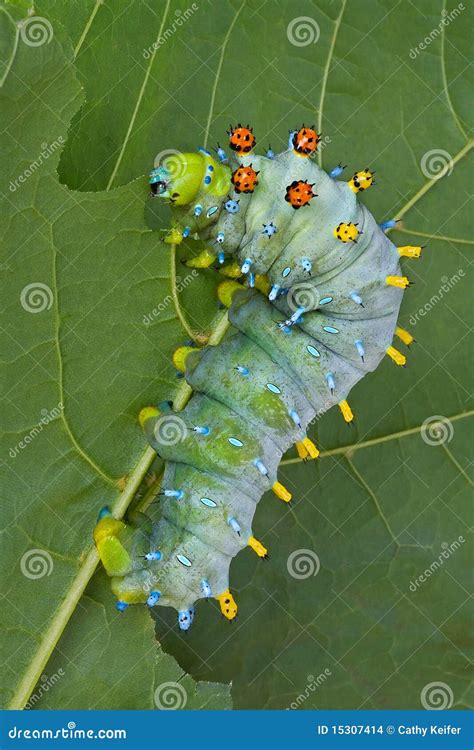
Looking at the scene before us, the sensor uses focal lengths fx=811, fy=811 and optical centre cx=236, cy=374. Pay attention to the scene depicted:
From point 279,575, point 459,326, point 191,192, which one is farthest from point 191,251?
point 279,575

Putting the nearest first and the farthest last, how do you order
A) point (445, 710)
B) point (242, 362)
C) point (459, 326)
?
point (242, 362), point (459, 326), point (445, 710)

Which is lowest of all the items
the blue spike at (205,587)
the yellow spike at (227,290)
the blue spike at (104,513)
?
the blue spike at (104,513)

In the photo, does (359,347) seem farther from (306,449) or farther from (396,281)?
(306,449)

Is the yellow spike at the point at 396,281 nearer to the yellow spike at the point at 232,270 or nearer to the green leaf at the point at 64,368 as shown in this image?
the yellow spike at the point at 232,270

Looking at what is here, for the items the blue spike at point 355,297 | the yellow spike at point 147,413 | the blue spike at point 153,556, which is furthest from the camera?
the yellow spike at point 147,413

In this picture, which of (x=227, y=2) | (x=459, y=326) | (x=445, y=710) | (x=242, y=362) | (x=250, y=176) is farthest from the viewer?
(x=445, y=710)

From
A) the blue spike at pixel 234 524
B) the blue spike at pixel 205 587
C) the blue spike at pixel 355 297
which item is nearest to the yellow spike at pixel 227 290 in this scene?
the blue spike at pixel 355 297

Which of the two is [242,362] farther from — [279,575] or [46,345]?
[279,575]
